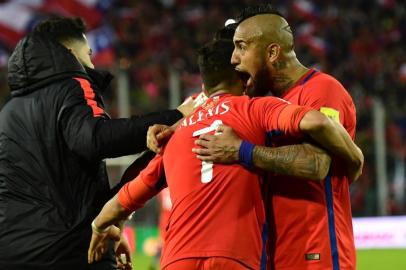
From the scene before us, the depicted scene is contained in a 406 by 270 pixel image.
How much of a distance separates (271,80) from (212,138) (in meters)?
0.51

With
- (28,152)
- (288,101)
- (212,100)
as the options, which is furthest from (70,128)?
(288,101)

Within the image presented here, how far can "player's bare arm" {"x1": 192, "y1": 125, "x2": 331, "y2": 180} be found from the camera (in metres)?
3.32

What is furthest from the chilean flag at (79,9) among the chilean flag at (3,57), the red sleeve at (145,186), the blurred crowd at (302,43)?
the red sleeve at (145,186)

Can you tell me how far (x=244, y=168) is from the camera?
3.38 m

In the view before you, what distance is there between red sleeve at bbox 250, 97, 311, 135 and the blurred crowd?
45.9 feet

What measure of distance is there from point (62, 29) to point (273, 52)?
52.7 inches

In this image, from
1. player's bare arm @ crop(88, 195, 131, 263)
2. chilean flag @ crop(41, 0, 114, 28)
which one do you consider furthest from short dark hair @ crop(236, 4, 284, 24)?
chilean flag @ crop(41, 0, 114, 28)

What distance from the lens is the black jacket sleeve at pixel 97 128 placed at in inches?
151

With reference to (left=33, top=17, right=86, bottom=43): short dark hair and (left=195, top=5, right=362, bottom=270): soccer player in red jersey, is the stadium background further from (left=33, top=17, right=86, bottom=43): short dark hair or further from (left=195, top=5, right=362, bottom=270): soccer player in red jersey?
(left=195, top=5, right=362, bottom=270): soccer player in red jersey

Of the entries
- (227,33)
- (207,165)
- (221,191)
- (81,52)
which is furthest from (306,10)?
(221,191)

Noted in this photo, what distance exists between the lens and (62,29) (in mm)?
4492

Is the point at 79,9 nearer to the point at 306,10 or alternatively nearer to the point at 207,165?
the point at 306,10

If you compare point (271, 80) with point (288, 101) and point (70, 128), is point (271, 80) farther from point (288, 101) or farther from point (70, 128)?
point (70, 128)

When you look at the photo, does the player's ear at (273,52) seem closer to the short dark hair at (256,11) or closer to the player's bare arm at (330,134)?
the short dark hair at (256,11)
